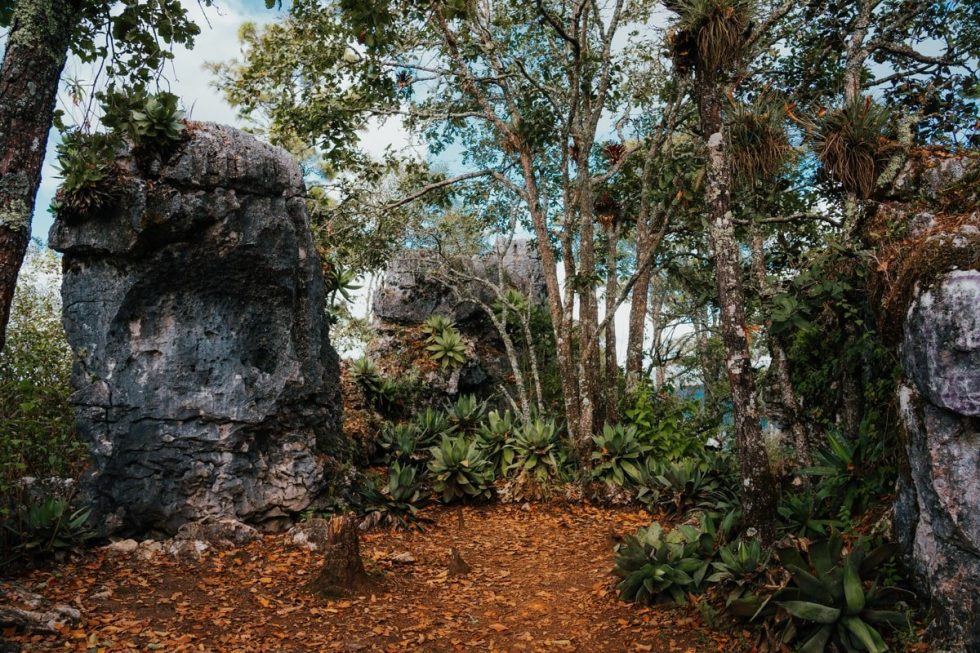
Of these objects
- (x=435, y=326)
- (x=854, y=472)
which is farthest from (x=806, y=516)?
(x=435, y=326)

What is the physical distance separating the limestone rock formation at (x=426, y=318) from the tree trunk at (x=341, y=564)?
6.81 meters

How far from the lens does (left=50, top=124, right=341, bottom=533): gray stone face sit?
6977 mm

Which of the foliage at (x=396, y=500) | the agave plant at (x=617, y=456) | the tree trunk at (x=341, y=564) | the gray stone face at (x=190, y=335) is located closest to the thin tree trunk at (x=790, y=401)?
the agave plant at (x=617, y=456)

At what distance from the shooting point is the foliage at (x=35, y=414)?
6641mm

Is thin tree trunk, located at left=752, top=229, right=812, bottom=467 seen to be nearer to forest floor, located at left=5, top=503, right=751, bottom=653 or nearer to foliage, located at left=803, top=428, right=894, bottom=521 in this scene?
foliage, located at left=803, top=428, right=894, bottom=521

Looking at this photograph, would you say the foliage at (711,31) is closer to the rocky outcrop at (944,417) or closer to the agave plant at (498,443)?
the rocky outcrop at (944,417)

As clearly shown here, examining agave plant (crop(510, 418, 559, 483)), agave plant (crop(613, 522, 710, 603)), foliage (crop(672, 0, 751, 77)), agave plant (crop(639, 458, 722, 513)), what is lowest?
agave plant (crop(613, 522, 710, 603))

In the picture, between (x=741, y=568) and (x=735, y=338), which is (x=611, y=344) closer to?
(x=735, y=338)

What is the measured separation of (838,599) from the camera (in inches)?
176

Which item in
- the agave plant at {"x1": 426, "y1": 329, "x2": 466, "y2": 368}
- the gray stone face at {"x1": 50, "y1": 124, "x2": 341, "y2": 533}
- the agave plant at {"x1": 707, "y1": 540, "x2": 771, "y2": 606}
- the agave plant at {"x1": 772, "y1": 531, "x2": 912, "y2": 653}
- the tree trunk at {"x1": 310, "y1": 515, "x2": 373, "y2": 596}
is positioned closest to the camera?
the agave plant at {"x1": 772, "y1": 531, "x2": 912, "y2": 653}

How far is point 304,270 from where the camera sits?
8086 mm

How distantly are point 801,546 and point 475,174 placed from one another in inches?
304

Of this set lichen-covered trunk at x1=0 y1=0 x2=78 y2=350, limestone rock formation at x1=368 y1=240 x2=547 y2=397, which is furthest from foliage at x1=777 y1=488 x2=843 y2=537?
limestone rock formation at x1=368 y1=240 x2=547 y2=397

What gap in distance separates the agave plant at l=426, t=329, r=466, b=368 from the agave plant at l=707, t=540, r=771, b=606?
27.4 ft
